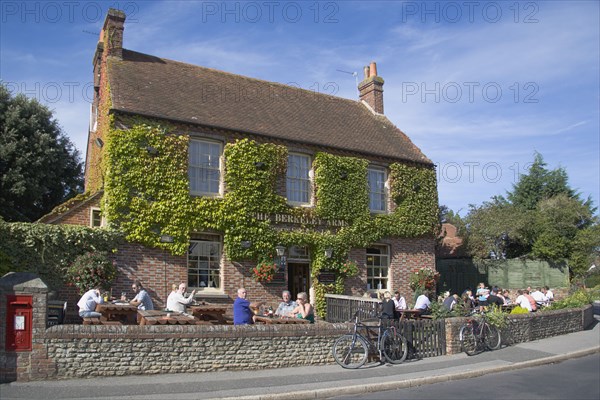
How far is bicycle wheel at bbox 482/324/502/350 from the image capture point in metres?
15.1

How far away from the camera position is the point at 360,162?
21.9 m

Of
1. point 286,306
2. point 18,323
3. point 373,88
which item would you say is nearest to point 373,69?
point 373,88

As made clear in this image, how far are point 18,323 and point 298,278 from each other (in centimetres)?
1179

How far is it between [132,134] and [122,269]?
158 inches

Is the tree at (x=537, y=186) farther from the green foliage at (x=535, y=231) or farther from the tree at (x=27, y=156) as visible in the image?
the tree at (x=27, y=156)

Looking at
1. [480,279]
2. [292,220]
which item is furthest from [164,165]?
[480,279]

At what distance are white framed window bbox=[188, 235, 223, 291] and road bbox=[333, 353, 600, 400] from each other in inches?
356

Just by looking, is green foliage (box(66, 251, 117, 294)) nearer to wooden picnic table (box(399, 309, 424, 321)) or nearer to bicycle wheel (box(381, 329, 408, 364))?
bicycle wheel (box(381, 329, 408, 364))

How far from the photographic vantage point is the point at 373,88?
27.2 meters

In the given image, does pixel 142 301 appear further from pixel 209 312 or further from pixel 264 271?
pixel 264 271

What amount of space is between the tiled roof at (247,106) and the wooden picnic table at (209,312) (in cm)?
663

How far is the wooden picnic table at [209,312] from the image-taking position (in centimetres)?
1361

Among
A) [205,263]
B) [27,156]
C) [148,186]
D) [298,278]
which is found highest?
[27,156]

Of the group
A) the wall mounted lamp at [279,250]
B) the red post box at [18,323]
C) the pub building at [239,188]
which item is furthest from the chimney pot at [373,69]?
the red post box at [18,323]
